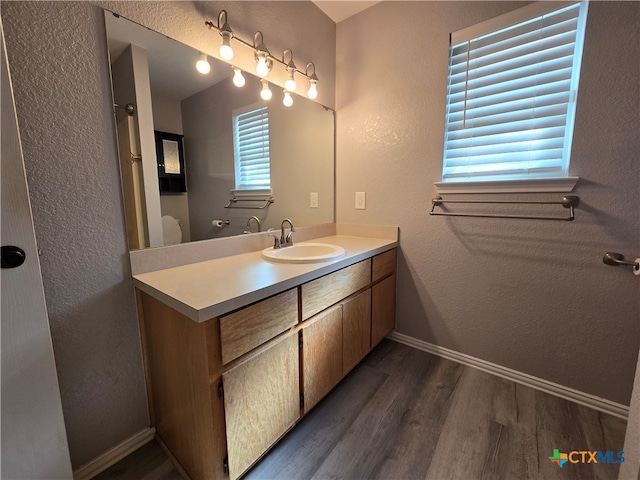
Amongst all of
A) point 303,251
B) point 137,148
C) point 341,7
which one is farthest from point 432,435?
point 341,7

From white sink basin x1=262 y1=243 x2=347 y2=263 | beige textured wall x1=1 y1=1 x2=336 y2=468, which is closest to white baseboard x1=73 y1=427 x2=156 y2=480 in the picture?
beige textured wall x1=1 y1=1 x2=336 y2=468

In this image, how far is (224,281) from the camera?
108 centimetres

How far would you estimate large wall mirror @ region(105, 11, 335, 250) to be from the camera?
1110mm

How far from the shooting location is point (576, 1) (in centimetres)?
128

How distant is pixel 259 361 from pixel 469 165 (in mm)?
1545

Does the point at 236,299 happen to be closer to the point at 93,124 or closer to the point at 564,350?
the point at 93,124

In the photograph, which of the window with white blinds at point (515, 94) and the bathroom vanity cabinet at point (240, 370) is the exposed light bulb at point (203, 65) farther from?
the window with white blinds at point (515, 94)

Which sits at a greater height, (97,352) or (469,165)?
(469,165)

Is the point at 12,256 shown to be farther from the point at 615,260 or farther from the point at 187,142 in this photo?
the point at 615,260

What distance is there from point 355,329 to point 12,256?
1.40 metres

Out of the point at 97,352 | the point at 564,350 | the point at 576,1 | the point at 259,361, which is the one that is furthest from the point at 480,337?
the point at 97,352

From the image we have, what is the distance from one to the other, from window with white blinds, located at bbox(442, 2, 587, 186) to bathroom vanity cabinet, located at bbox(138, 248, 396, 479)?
1066 millimetres

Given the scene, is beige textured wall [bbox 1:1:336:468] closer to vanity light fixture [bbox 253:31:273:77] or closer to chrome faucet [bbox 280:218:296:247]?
vanity light fixture [bbox 253:31:273:77]

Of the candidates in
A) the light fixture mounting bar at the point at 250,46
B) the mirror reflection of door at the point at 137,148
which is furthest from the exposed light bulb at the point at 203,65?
the mirror reflection of door at the point at 137,148
